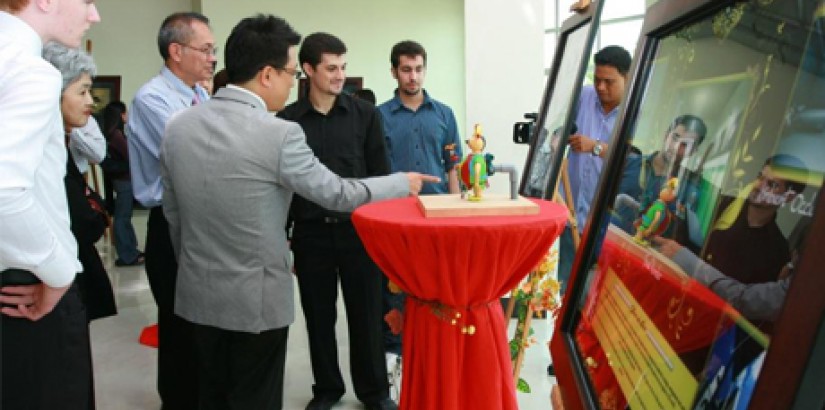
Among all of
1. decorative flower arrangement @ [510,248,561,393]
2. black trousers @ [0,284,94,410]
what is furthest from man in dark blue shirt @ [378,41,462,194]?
black trousers @ [0,284,94,410]

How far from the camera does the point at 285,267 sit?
207 cm

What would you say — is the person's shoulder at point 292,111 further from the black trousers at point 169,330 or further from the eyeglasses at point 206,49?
the black trousers at point 169,330

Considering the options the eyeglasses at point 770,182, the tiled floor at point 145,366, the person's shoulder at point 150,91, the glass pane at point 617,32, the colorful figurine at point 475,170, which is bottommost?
the tiled floor at point 145,366

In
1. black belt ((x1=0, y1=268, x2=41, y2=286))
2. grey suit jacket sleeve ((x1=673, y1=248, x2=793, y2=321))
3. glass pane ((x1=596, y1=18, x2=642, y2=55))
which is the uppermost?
glass pane ((x1=596, y1=18, x2=642, y2=55))

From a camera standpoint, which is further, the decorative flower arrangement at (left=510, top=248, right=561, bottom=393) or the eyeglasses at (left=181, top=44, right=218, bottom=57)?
the eyeglasses at (left=181, top=44, right=218, bottom=57)

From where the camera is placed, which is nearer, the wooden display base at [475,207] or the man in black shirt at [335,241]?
the wooden display base at [475,207]

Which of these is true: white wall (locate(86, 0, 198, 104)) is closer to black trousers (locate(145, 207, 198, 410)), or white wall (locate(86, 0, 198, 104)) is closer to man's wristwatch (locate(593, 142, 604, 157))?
black trousers (locate(145, 207, 198, 410))

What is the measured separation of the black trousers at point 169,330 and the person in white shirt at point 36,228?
0.88 m

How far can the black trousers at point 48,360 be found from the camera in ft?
4.70

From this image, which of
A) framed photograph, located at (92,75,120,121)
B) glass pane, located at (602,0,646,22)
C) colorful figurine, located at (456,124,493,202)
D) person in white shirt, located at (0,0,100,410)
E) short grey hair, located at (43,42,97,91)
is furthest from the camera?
framed photograph, located at (92,75,120,121)

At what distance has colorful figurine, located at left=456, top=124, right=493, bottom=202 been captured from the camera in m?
1.90

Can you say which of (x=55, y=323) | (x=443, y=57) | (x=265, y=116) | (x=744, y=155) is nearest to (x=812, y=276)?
(x=744, y=155)

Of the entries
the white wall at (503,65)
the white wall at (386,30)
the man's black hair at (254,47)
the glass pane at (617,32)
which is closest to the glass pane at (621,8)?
the glass pane at (617,32)

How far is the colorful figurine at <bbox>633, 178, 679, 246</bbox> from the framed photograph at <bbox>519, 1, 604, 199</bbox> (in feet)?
4.85
